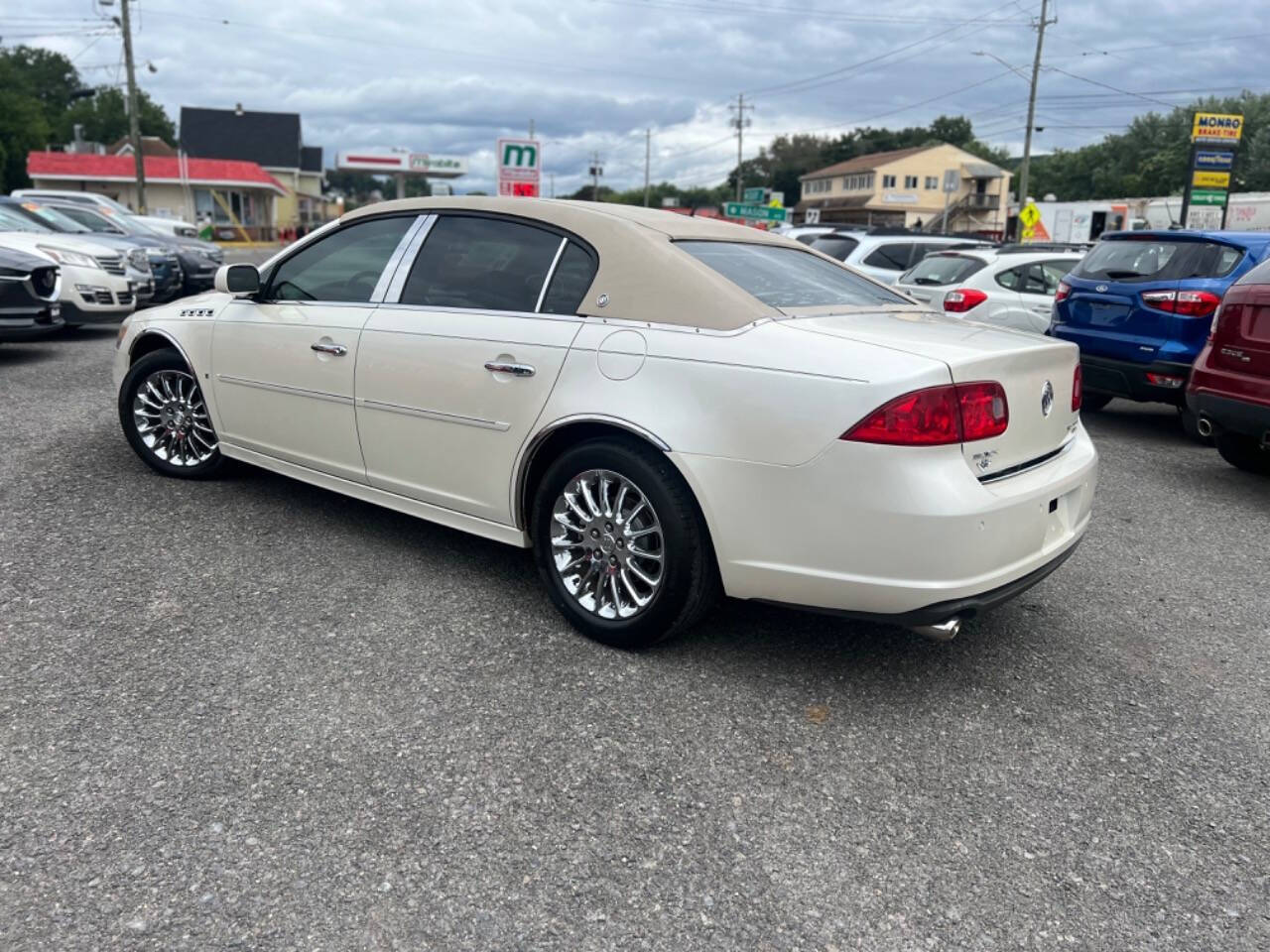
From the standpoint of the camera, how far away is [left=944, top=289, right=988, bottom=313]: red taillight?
935 centimetres

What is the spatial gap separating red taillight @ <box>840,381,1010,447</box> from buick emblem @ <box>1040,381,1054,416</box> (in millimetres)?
457

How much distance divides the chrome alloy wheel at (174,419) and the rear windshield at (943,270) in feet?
24.1

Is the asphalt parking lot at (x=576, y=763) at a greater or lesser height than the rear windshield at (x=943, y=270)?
lesser

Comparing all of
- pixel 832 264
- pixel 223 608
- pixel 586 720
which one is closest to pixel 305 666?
pixel 223 608

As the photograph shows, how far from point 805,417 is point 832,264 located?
1.66m

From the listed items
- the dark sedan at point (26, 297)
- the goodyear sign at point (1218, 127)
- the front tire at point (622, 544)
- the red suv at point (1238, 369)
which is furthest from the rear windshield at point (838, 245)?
the goodyear sign at point (1218, 127)

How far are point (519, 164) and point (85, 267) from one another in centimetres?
552

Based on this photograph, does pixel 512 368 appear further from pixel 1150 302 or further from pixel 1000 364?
pixel 1150 302

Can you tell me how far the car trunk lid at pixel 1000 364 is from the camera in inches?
122

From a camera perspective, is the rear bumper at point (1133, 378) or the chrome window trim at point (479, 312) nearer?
the chrome window trim at point (479, 312)

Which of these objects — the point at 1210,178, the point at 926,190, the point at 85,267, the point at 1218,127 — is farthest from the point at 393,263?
the point at 926,190

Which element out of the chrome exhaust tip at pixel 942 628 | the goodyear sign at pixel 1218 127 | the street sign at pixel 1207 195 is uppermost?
the goodyear sign at pixel 1218 127

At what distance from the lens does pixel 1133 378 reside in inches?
291

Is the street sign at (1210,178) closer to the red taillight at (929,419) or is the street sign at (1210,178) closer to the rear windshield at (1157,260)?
the rear windshield at (1157,260)
